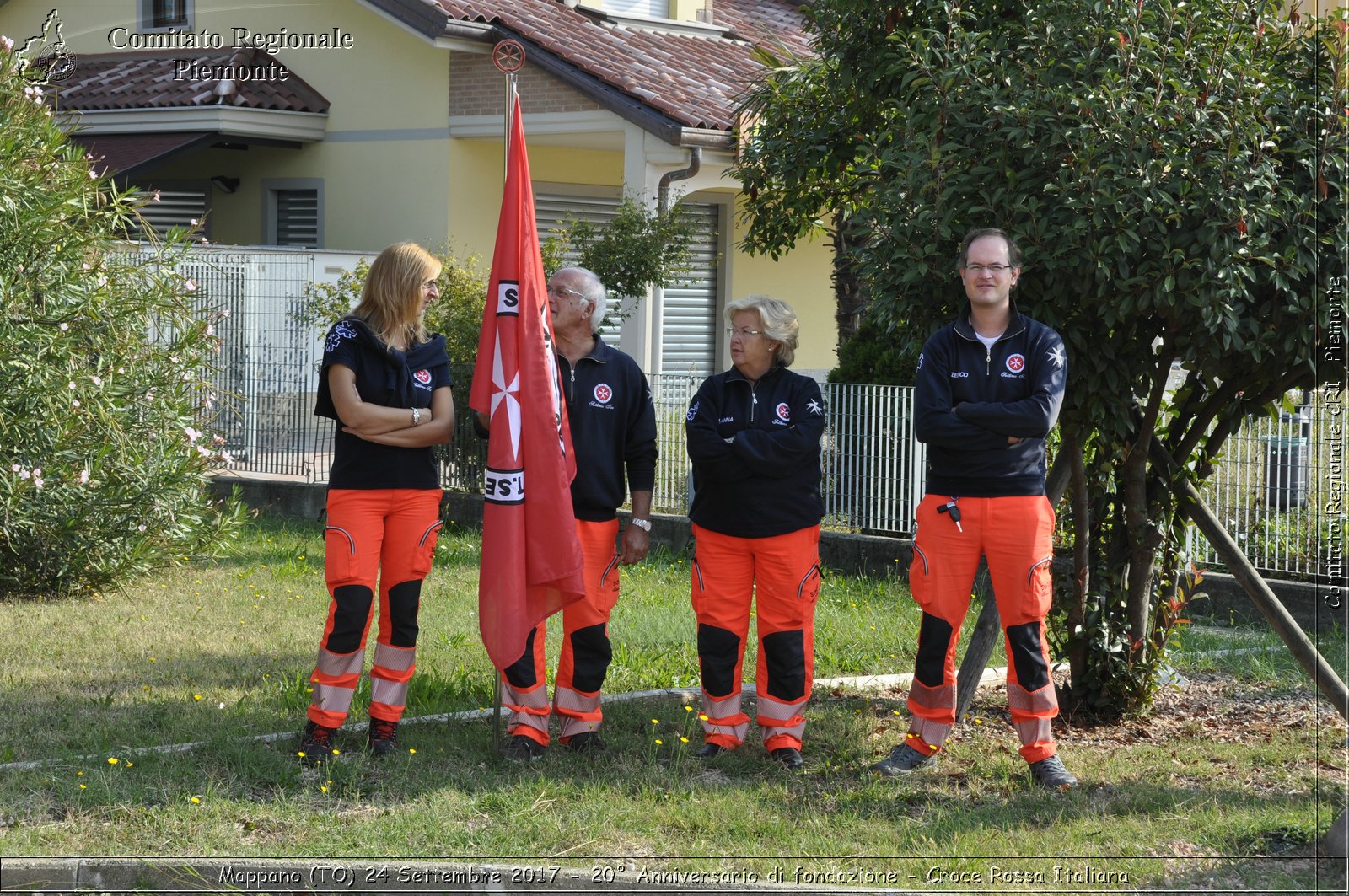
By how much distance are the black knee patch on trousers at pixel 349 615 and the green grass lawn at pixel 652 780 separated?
1.56 feet

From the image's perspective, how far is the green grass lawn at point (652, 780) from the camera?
5137mm

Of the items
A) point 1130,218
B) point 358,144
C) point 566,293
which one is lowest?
point 566,293

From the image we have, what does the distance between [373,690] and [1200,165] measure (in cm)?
397

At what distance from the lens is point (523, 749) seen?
6234 millimetres

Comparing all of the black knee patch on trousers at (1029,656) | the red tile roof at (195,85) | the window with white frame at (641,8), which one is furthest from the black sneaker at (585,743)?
the window with white frame at (641,8)

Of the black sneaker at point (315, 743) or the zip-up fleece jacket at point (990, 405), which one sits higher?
the zip-up fleece jacket at point (990, 405)

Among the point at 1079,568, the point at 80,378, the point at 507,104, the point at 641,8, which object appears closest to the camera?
the point at 507,104

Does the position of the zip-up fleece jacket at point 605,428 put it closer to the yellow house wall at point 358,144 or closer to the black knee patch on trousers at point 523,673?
the black knee patch on trousers at point 523,673

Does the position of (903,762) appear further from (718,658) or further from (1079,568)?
(1079,568)

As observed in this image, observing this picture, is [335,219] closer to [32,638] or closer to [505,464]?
[32,638]

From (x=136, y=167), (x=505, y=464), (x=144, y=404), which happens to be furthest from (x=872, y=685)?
(x=136, y=167)

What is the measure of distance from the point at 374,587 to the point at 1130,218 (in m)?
3.40

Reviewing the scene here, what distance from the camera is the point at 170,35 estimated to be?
67.4ft

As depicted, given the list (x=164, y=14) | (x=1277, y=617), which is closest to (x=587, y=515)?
(x=1277, y=617)
